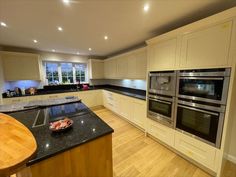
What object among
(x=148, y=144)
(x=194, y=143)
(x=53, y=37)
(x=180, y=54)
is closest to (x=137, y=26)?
(x=180, y=54)

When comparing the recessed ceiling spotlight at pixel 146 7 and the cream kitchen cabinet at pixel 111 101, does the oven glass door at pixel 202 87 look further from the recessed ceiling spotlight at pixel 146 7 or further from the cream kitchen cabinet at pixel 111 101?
the cream kitchen cabinet at pixel 111 101

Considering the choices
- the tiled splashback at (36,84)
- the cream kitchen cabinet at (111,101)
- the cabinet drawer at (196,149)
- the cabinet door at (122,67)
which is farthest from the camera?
the cream kitchen cabinet at (111,101)

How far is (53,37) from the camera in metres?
2.70

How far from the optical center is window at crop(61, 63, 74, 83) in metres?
4.70

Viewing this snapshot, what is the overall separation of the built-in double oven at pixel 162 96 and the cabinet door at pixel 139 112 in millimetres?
261

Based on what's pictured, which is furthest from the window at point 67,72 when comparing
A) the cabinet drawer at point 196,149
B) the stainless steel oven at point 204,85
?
the cabinet drawer at point 196,149

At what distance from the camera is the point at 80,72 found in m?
5.11

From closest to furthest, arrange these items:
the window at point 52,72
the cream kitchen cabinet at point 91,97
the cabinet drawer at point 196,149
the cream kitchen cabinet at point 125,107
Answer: the cabinet drawer at point 196,149
the cream kitchen cabinet at point 125,107
the window at point 52,72
the cream kitchen cabinet at point 91,97

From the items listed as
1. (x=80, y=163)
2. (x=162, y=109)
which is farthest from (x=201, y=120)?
(x=80, y=163)

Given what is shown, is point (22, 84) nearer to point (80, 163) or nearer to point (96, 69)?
point (96, 69)

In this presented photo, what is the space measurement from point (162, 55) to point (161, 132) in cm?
160

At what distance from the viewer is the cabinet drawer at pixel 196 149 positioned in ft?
5.27

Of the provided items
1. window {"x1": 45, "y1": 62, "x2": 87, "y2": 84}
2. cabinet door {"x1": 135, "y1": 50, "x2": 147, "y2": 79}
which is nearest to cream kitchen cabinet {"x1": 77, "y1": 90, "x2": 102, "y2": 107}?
window {"x1": 45, "y1": 62, "x2": 87, "y2": 84}

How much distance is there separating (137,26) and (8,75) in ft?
13.4
